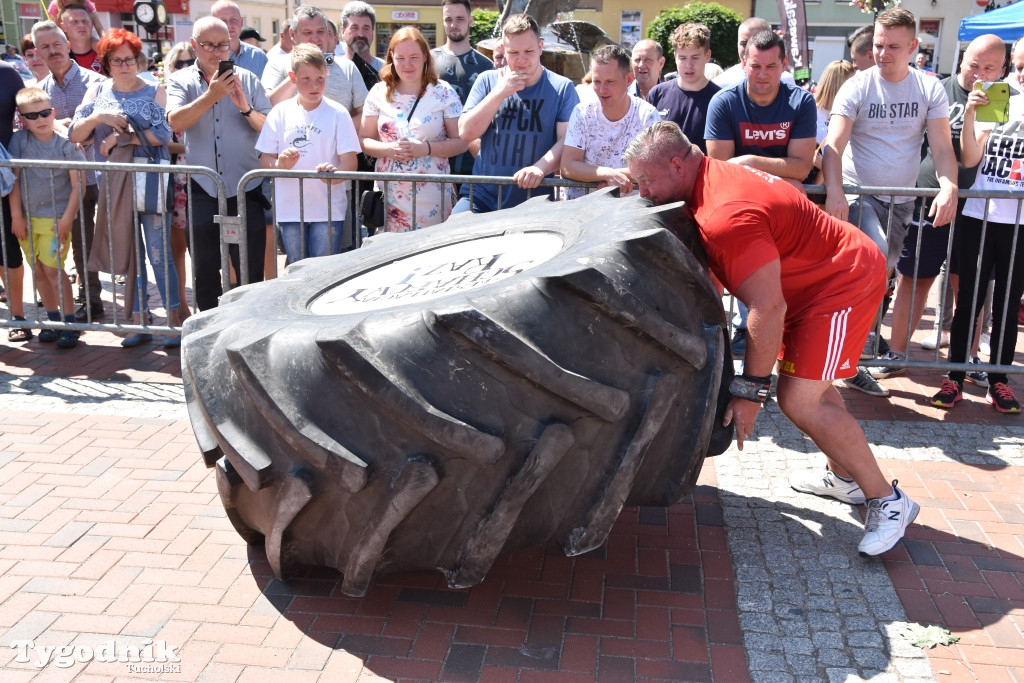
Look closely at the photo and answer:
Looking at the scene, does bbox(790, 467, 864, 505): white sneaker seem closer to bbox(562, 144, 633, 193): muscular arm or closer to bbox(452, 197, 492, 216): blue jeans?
bbox(562, 144, 633, 193): muscular arm

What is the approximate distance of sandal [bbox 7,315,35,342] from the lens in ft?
22.1

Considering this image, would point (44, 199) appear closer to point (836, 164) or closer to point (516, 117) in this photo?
point (516, 117)

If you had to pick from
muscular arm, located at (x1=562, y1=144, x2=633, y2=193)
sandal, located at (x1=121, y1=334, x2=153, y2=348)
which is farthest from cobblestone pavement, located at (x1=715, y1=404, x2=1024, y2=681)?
sandal, located at (x1=121, y1=334, x2=153, y2=348)

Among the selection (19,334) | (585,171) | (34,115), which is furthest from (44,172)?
(585,171)

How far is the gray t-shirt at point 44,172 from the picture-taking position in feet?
21.9

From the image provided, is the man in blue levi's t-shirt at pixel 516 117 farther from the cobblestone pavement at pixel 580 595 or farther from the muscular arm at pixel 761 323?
the muscular arm at pixel 761 323

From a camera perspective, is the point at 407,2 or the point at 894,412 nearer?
the point at 894,412

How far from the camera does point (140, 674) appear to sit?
3.02 metres

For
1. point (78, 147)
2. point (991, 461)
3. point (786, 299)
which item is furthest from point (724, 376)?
point (78, 147)

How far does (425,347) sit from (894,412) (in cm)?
370

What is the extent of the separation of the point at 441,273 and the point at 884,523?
6.83ft

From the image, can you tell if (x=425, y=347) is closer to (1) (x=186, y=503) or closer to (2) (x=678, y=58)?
(1) (x=186, y=503)

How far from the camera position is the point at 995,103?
5.60 meters

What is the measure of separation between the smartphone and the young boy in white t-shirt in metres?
3.91
